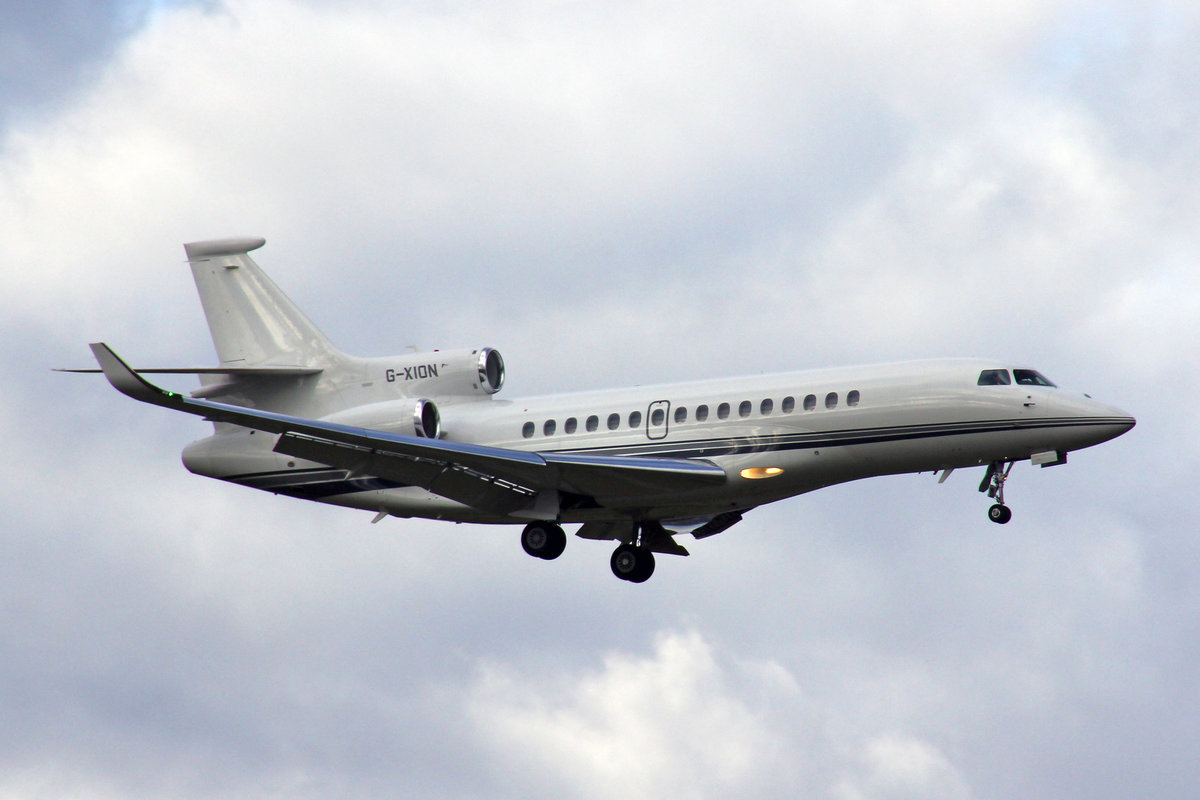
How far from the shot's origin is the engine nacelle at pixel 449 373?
31.9 meters

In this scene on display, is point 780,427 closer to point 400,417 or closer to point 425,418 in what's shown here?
point 425,418

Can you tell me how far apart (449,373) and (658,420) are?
4838 millimetres

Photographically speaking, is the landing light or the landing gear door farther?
the landing gear door

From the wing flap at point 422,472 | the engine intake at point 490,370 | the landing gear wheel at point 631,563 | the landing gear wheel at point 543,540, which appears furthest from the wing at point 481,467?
the engine intake at point 490,370

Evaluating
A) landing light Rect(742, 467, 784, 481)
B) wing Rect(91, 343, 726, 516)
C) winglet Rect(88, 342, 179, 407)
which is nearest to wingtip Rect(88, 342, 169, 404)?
winglet Rect(88, 342, 179, 407)

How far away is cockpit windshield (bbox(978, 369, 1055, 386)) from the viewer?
27.9 m

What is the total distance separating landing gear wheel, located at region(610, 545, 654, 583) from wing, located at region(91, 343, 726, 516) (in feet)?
7.39

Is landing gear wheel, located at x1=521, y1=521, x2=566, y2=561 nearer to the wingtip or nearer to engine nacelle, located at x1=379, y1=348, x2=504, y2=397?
engine nacelle, located at x1=379, y1=348, x2=504, y2=397

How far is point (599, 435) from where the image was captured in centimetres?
2988

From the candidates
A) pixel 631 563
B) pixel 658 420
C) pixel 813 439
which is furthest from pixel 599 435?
pixel 813 439

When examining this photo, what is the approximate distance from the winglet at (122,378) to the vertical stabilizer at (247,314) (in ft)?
28.9

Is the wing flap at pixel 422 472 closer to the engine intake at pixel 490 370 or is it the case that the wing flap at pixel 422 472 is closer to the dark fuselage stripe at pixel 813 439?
the dark fuselage stripe at pixel 813 439

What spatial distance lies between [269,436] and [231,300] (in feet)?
12.6

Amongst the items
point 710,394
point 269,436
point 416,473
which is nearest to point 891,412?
point 710,394
